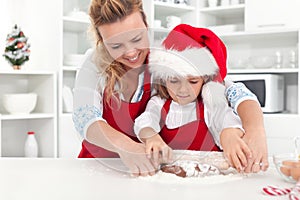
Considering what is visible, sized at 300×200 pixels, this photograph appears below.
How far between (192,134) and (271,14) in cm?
240

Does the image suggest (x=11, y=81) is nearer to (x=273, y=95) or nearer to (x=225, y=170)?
(x=273, y=95)

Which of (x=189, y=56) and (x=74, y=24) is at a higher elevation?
(x=74, y=24)

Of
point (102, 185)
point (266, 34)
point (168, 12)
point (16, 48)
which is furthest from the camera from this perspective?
point (168, 12)

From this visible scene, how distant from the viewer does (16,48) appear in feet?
9.36

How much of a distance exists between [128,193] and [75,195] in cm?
9

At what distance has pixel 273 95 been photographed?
3.18 metres

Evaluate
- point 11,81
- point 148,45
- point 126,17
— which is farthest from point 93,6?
point 11,81

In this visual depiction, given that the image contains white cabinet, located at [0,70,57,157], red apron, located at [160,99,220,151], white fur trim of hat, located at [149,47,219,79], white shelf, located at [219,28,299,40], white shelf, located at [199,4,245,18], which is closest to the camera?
white fur trim of hat, located at [149,47,219,79]

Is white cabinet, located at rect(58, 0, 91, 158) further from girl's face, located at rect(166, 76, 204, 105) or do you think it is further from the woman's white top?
girl's face, located at rect(166, 76, 204, 105)

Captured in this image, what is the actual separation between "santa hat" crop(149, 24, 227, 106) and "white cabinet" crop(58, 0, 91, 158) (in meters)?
1.99

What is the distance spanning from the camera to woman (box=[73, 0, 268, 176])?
938 mm

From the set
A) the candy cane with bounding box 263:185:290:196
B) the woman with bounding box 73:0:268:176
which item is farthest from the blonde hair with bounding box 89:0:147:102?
the candy cane with bounding box 263:185:290:196

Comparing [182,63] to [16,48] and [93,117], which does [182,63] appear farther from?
[16,48]

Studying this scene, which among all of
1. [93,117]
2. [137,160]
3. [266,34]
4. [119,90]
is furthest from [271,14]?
[137,160]
